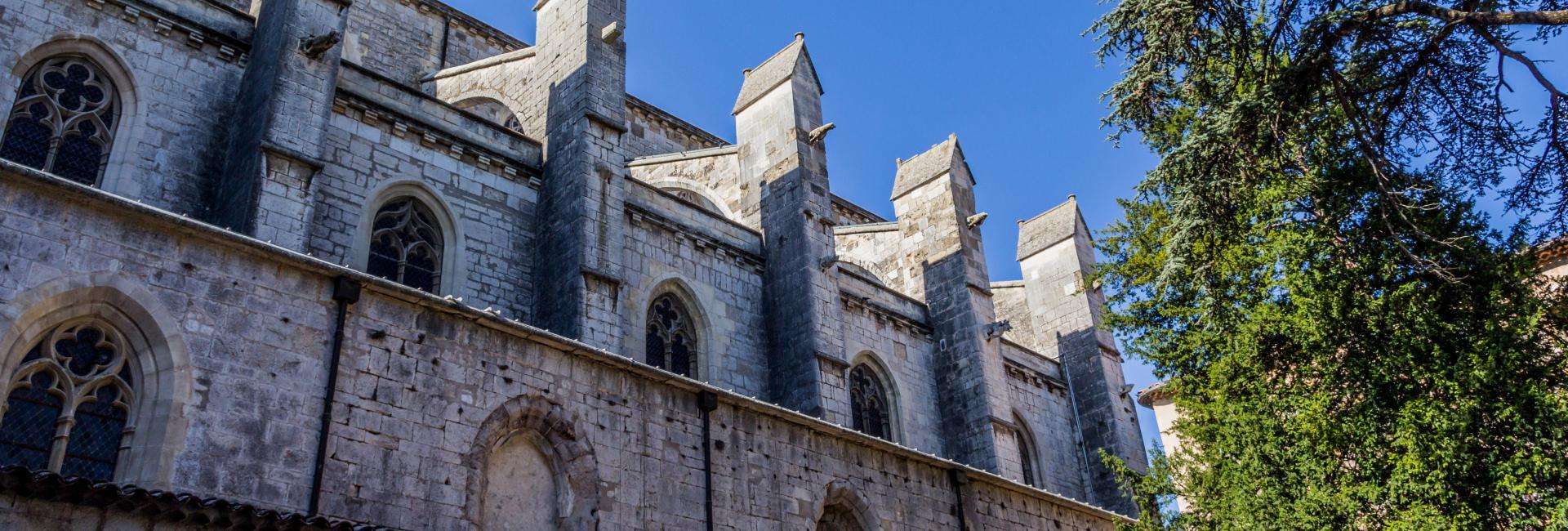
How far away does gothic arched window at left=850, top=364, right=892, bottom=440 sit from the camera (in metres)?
18.2

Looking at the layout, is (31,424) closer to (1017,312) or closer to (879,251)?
(879,251)

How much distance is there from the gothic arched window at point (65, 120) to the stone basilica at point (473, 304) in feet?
0.11

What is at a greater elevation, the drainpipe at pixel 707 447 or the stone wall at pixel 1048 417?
the stone wall at pixel 1048 417

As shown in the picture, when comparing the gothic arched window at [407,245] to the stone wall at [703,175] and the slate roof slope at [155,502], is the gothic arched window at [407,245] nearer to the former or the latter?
the stone wall at [703,175]

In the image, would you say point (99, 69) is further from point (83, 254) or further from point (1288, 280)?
point (1288, 280)

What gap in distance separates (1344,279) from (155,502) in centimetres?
1108

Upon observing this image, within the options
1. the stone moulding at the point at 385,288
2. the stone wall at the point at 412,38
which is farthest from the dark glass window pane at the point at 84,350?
the stone wall at the point at 412,38

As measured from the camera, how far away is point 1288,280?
13094 mm

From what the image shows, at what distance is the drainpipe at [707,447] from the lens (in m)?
11.1

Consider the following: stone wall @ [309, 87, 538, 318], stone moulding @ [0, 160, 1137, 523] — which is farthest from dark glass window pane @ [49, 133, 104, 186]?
stone moulding @ [0, 160, 1137, 523]

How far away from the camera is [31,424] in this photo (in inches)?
310

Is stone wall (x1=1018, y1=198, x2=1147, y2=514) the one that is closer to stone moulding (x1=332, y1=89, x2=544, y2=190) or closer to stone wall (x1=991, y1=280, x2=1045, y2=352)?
stone wall (x1=991, y1=280, x2=1045, y2=352)

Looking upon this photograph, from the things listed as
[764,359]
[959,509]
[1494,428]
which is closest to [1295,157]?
[1494,428]

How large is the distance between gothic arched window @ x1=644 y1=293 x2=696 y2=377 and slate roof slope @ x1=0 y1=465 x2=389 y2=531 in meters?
7.61
